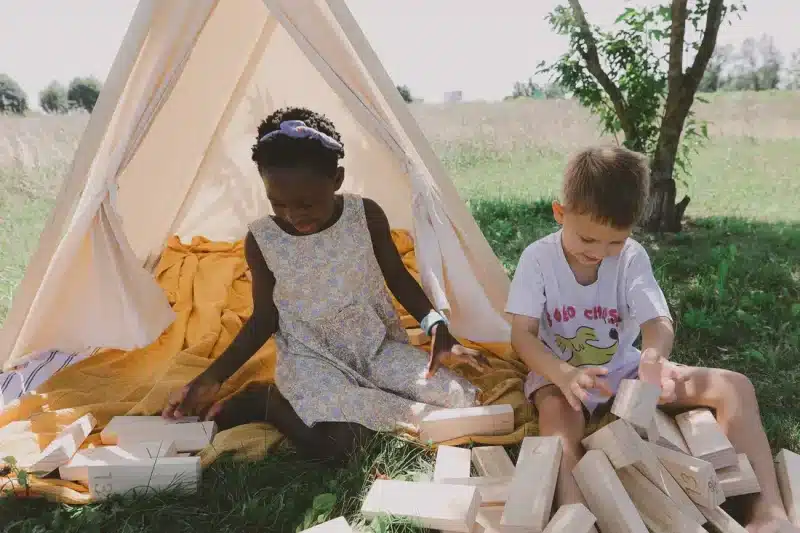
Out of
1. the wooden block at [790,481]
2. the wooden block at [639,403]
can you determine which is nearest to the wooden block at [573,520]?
the wooden block at [639,403]

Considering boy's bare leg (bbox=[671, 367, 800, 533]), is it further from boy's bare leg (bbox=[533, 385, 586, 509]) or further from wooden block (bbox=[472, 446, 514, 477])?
wooden block (bbox=[472, 446, 514, 477])

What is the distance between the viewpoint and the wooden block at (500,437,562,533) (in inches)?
69.1

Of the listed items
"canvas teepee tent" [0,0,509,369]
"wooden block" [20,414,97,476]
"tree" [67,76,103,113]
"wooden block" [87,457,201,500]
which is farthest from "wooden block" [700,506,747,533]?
"tree" [67,76,103,113]

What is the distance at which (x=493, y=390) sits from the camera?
2.70 m

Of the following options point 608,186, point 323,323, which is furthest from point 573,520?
point 323,323

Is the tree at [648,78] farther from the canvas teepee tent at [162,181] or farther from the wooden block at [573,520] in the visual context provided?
the wooden block at [573,520]

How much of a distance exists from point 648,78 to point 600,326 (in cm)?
416

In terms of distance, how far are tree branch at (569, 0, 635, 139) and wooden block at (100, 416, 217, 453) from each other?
4658mm

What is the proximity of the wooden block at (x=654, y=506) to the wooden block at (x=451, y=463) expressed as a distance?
0.50m

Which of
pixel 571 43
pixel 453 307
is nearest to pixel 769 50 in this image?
pixel 571 43

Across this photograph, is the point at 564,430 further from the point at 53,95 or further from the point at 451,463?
the point at 53,95

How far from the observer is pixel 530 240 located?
5.46 m

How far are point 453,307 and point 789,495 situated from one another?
148 centimetres

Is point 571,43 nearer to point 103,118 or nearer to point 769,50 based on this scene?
point 103,118
